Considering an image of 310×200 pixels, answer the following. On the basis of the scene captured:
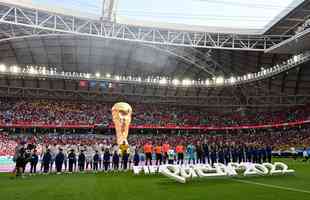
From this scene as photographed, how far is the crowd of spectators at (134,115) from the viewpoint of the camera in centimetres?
4316

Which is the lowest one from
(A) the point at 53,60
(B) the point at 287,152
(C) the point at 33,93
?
(B) the point at 287,152

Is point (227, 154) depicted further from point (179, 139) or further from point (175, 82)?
point (179, 139)

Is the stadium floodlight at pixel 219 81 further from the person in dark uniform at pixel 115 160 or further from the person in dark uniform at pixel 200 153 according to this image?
the person in dark uniform at pixel 115 160

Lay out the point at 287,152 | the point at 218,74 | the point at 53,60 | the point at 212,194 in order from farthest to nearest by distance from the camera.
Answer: the point at 218,74
the point at 53,60
the point at 287,152
the point at 212,194

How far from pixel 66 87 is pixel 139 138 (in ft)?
45.6

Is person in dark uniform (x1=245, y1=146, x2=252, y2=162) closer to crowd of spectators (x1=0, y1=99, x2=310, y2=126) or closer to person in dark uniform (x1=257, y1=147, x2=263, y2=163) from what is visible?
person in dark uniform (x1=257, y1=147, x2=263, y2=163)

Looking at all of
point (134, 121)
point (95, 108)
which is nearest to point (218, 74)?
point (134, 121)

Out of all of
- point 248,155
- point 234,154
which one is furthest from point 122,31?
point 248,155

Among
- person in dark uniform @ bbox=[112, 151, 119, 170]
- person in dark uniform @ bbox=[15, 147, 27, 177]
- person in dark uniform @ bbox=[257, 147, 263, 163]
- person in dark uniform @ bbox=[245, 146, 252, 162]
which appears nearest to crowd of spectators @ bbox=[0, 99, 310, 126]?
person in dark uniform @ bbox=[257, 147, 263, 163]

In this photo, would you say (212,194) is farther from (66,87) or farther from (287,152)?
(66,87)

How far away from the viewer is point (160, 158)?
1978 cm

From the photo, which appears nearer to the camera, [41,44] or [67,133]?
[41,44]

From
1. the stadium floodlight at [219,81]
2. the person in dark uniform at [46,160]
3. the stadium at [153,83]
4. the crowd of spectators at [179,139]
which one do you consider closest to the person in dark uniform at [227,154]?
the stadium at [153,83]

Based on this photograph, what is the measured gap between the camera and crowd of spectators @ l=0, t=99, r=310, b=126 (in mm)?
43156
